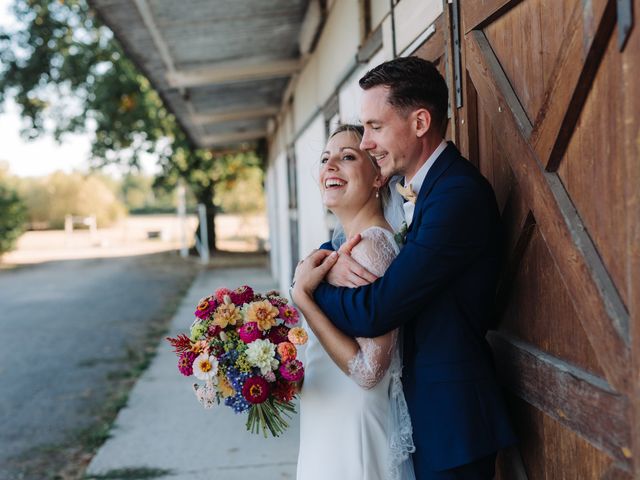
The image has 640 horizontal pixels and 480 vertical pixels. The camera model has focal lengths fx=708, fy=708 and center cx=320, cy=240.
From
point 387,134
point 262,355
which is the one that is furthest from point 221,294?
point 387,134

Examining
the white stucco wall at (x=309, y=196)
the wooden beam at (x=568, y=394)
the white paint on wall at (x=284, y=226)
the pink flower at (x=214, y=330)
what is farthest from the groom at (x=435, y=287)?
the white paint on wall at (x=284, y=226)

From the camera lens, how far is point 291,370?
79.0 inches

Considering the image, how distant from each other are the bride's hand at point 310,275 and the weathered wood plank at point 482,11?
0.81 m

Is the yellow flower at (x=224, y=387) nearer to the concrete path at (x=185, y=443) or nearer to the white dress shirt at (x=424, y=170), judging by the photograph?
the white dress shirt at (x=424, y=170)

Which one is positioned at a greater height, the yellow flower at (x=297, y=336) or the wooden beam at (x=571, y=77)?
the wooden beam at (x=571, y=77)

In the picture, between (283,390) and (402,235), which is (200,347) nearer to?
(283,390)

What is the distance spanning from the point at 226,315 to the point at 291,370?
256 mm

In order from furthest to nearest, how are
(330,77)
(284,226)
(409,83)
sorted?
(284,226) → (330,77) → (409,83)

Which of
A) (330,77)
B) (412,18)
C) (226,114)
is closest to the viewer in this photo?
(412,18)

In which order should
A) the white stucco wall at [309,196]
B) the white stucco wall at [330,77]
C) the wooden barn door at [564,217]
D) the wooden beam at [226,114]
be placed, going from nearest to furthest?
the wooden barn door at [564,217] < the white stucco wall at [330,77] < the white stucco wall at [309,196] < the wooden beam at [226,114]

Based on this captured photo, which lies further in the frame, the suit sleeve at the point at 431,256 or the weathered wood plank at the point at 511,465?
the weathered wood plank at the point at 511,465

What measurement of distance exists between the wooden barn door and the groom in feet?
0.40

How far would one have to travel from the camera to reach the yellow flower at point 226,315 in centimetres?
208

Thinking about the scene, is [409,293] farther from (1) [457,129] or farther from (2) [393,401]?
(1) [457,129]
